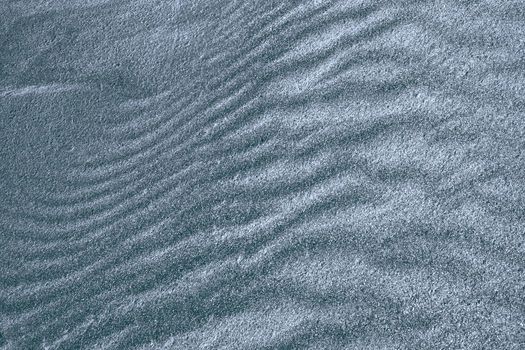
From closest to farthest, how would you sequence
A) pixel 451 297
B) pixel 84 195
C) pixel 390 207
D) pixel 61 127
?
1. pixel 451 297
2. pixel 390 207
3. pixel 84 195
4. pixel 61 127

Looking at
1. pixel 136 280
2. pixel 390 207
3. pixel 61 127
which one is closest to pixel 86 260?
pixel 136 280

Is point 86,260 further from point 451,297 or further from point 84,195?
point 451,297

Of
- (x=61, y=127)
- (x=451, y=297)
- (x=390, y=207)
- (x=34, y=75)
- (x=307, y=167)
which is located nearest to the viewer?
(x=451, y=297)

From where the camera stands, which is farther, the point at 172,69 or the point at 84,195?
the point at 172,69

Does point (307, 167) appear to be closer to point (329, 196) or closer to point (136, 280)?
point (329, 196)

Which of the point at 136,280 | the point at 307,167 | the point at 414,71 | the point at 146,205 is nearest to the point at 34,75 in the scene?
the point at 146,205

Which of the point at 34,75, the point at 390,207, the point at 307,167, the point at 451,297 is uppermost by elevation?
the point at 34,75

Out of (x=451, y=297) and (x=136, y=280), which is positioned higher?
(x=136, y=280)
